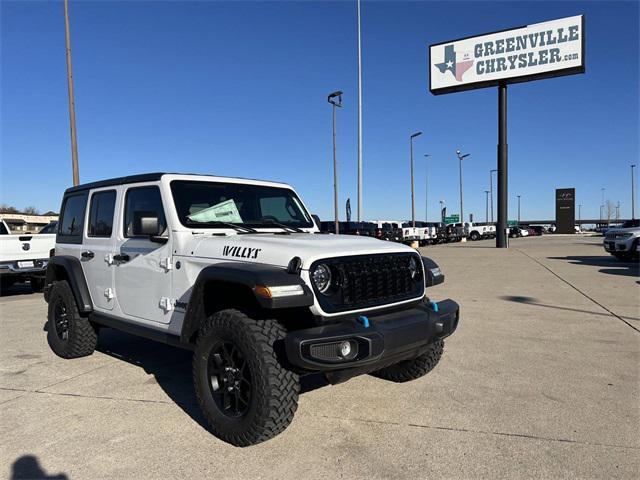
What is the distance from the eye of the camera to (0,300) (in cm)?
996

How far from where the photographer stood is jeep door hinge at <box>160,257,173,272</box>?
3703mm

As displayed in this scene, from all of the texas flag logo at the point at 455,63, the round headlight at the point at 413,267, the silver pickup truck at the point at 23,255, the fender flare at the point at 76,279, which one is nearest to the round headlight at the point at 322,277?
the round headlight at the point at 413,267

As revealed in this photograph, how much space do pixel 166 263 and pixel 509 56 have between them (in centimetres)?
2912

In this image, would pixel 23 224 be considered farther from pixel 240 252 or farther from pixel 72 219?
pixel 240 252

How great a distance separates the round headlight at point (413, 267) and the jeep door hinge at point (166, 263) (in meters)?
1.89

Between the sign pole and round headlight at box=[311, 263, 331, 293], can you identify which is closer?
round headlight at box=[311, 263, 331, 293]

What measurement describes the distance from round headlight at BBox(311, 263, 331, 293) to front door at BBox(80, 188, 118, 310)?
2.34 metres

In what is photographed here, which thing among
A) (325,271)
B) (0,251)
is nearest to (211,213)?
(325,271)

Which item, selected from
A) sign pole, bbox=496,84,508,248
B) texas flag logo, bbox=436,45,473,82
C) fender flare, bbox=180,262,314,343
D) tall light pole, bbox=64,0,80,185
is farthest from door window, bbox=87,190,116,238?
texas flag logo, bbox=436,45,473,82

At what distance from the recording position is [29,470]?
279cm

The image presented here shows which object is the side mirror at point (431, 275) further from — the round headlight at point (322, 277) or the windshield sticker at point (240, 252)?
the windshield sticker at point (240, 252)

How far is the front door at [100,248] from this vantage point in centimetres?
447

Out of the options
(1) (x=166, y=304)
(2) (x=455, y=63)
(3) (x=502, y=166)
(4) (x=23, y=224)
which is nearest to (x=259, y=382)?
(1) (x=166, y=304)

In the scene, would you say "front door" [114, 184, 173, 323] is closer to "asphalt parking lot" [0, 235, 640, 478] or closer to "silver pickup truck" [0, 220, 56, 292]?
"asphalt parking lot" [0, 235, 640, 478]
